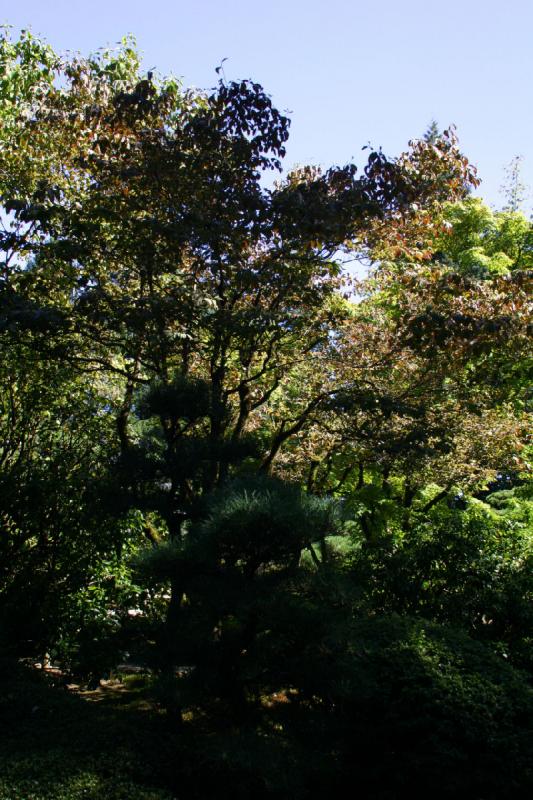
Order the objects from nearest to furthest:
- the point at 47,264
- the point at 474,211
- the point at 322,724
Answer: the point at 322,724
the point at 47,264
the point at 474,211

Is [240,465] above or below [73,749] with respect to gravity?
above

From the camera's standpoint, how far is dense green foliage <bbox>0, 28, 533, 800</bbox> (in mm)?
4102

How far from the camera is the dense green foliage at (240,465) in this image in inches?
161

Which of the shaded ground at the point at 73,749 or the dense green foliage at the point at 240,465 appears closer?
the shaded ground at the point at 73,749

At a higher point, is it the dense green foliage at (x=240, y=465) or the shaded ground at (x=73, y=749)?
the dense green foliage at (x=240, y=465)

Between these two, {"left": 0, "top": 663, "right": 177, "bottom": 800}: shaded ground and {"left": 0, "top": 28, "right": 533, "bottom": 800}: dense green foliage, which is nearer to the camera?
{"left": 0, "top": 663, "right": 177, "bottom": 800}: shaded ground

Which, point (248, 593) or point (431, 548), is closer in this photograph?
point (248, 593)

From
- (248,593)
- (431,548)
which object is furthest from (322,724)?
(431,548)

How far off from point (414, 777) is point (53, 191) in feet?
17.5

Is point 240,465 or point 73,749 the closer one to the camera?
point 73,749

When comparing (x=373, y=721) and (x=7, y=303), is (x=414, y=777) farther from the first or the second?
(x=7, y=303)

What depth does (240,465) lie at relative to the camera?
6504mm

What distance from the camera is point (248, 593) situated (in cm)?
413

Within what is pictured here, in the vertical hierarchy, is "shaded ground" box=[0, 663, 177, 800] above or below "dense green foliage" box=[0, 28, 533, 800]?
below
